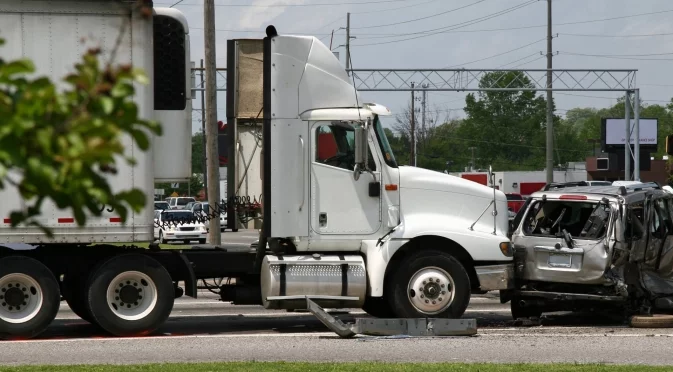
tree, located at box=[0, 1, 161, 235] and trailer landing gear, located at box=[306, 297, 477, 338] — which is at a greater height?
tree, located at box=[0, 1, 161, 235]

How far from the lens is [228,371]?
30.4 feet

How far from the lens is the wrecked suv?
12914mm

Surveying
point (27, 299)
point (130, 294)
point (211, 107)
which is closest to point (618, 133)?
point (211, 107)

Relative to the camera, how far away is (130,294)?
473 inches

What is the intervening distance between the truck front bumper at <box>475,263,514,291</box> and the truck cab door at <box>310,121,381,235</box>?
1.35m

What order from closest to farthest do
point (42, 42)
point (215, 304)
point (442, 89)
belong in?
point (42, 42)
point (215, 304)
point (442, 89)

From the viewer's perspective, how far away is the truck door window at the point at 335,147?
1255 cm

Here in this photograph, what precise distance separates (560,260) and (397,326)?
90.7 inches

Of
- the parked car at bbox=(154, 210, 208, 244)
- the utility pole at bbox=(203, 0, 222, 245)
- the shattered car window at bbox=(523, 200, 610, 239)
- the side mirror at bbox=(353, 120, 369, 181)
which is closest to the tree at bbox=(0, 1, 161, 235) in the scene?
the side mirror at bbox=(353, 120, 369, 181)

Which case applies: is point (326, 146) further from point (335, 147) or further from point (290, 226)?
point (290, 226)

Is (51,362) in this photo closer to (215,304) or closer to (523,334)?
(523,334)

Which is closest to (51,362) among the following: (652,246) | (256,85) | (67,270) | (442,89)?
(67,270)

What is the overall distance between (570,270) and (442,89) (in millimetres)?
36066

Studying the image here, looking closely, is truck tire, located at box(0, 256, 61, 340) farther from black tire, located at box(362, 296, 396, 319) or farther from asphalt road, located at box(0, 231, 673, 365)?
black tire, located at box(362, 296, 396, 319)
